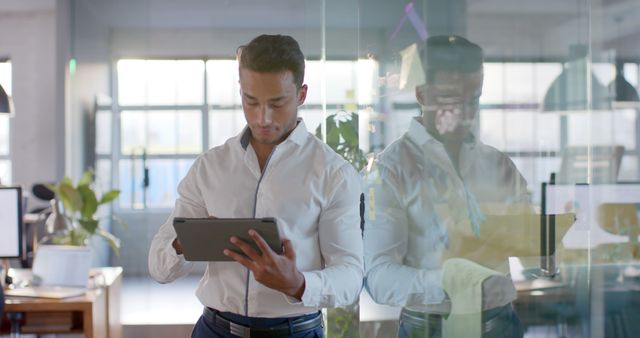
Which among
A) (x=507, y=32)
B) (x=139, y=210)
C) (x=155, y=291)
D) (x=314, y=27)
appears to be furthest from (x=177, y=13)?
(x=507, y=32)

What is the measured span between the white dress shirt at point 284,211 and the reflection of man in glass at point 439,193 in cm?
32

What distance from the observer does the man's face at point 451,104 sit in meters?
2.04

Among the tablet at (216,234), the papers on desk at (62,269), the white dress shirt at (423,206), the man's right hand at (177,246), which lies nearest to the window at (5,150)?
the papers on desk at (62,269)

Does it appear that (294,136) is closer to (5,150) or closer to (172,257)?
(172,257)

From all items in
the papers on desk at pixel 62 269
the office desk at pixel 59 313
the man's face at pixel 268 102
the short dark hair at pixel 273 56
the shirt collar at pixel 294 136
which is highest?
the short dark hair at pixel 273 56

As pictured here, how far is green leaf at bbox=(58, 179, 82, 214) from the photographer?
4.81 metres

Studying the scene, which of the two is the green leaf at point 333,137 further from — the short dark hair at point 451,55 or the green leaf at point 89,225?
the green leaf at point 89,225

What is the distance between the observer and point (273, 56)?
1769 millimetres

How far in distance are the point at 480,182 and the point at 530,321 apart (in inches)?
15.7

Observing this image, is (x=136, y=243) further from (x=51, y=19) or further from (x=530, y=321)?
(x=530, y=321)

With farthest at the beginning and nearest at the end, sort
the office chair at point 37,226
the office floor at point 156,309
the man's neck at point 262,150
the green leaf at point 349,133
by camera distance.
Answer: the office floor at point 156,309
the office chair at point 37,226
the green leaf at point 349,133
the man's neck at point 262,150

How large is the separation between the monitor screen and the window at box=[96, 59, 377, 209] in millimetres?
4676

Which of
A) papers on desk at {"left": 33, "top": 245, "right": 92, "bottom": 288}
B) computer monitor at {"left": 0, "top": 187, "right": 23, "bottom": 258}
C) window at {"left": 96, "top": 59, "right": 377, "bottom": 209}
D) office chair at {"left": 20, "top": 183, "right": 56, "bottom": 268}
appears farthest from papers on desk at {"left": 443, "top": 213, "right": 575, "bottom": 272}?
window at {"left": 96, "top": 59, "right": 377, "bottom": 209}

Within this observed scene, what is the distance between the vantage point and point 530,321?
2098 mm
